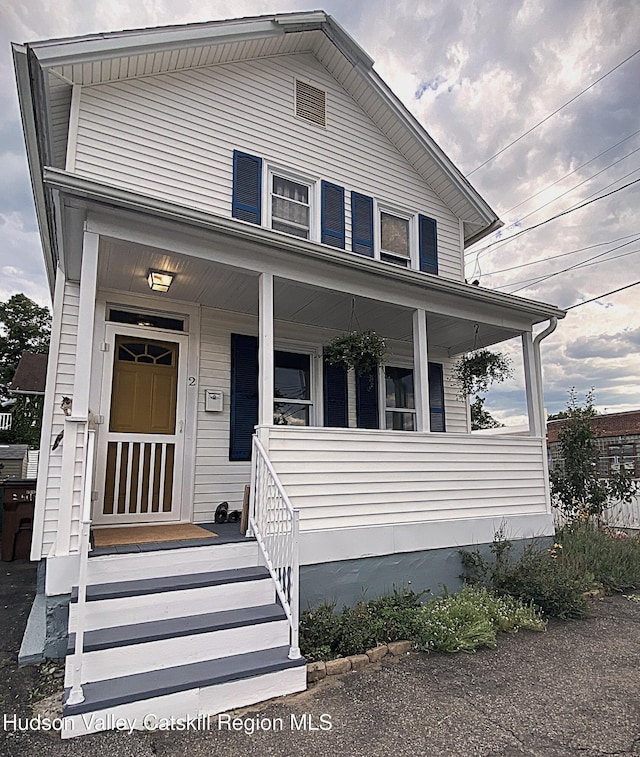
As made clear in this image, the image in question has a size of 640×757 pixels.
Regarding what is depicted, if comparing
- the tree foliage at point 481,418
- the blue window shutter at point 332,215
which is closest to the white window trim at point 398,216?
the blue window shutter at point 332,215

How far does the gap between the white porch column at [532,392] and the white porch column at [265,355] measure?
12.4ft

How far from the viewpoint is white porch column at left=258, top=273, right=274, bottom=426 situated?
452 cm

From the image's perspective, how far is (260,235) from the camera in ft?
15.0

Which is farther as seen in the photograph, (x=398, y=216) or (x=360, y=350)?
(x=398, y=216)

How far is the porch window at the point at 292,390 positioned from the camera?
655cm

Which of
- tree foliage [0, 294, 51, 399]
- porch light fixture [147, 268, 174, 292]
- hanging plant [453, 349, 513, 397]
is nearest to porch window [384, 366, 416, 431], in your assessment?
hanging plant [453, 349, 513, 397]

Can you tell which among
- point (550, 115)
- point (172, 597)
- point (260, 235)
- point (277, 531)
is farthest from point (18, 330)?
point (277, 531)

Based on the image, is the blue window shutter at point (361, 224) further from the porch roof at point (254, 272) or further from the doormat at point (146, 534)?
the doormat at point (146, 534)

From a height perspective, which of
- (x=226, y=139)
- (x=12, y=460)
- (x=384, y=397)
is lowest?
(x=12, y=460)

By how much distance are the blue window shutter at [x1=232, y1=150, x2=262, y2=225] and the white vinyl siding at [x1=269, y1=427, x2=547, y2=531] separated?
312 centimetres

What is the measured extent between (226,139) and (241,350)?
8.98 ft

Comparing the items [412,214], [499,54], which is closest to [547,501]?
[412,214]

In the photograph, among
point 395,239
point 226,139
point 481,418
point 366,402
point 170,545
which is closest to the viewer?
point 170,545

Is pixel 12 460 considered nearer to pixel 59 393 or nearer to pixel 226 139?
pixel 59 393
